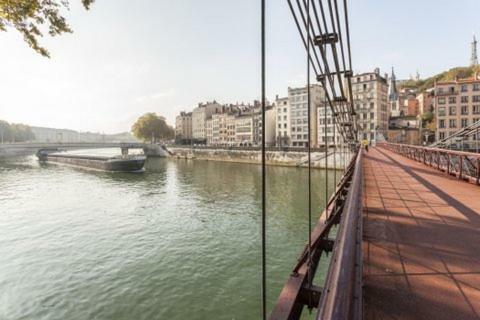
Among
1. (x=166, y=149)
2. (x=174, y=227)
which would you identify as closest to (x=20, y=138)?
(x=166, y=149)

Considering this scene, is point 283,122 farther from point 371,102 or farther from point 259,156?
point 371,102

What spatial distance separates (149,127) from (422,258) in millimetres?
97688

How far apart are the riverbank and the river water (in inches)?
968

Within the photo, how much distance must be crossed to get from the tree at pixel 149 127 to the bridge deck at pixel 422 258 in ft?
311

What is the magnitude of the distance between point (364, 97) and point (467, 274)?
220ft

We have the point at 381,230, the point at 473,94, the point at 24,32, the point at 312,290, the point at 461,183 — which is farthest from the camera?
the point at 473,94

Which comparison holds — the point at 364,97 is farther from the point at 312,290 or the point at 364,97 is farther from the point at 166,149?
the point at 312,290

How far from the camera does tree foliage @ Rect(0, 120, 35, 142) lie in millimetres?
109206

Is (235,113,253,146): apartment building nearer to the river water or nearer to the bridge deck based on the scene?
the river water

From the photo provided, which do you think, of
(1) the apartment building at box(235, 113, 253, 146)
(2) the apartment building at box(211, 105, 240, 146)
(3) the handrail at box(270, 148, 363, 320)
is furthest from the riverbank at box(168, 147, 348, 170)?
(3) the handrail at box(270, 148, 363, 320)

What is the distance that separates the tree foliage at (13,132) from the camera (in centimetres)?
10921

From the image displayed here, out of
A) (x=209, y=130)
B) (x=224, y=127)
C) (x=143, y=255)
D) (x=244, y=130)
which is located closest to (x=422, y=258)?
(x=143, y=255)

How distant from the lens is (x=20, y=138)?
12512 centimetres

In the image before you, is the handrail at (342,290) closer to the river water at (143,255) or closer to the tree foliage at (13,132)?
the river water at (143,255)
